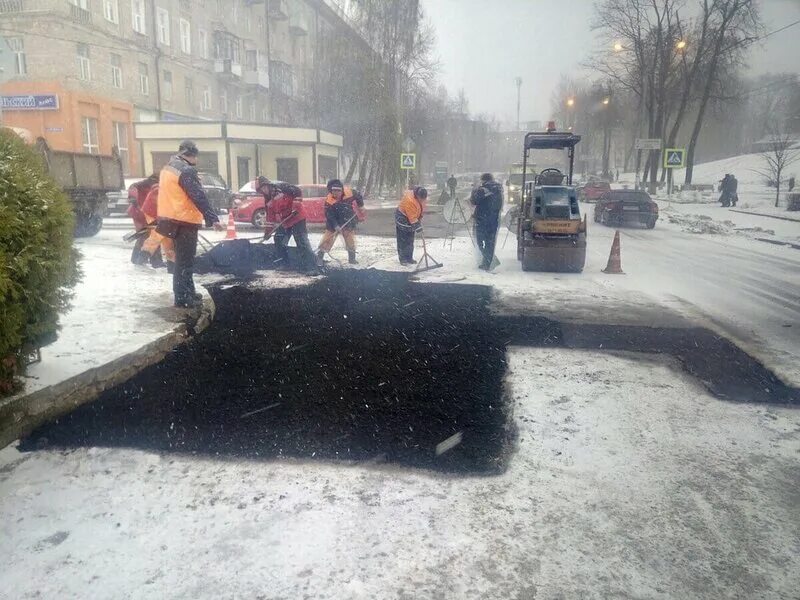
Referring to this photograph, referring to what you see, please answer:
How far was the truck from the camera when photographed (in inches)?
540

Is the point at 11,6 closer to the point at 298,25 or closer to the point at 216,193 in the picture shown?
the point at 216,193

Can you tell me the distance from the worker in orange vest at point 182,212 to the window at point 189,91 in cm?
3310

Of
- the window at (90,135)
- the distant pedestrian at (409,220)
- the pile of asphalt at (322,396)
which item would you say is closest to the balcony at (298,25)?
the window at (90,135)

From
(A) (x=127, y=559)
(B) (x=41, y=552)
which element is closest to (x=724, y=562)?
(A) (x=127, y=559)

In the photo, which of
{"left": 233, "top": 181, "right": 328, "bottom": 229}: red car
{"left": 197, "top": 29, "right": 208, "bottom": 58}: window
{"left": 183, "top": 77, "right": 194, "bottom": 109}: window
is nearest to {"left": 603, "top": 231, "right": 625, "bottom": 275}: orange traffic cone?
{"left": 233, "top": 181, "right": 328, "bottom": 229}: red car

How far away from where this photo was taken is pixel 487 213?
11227mm

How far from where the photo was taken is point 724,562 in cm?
270

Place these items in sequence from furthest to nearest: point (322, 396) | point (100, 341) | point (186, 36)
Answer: point (186, 36), point (100, 341), point (322, 396)

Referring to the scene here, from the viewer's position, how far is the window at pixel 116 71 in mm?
29609

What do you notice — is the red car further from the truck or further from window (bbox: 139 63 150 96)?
window (bbox: 139 63 150 96)

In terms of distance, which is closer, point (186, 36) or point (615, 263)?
point (615, 263)

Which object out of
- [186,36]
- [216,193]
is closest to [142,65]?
[186,36]

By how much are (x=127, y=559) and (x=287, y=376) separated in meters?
2.43

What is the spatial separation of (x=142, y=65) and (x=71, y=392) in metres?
32.8
